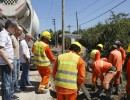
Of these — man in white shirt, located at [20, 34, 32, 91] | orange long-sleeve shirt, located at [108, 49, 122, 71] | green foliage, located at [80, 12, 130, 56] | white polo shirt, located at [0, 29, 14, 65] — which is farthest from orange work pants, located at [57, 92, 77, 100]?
green foliage, located at [80, 12, 130, 56]

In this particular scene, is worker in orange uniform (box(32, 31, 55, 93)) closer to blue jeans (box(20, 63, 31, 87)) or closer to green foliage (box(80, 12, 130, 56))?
blue jeans (box(20, 63, 31, 87))

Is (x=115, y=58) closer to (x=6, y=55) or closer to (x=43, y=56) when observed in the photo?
(x=43, y=56)

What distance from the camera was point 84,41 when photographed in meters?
38.8

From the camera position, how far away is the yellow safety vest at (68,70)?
17.9ft

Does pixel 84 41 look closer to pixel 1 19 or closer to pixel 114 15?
pixel 114 15

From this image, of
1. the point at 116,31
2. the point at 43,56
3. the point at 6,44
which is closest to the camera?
the point at 6,44

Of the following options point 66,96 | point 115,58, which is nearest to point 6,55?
point 66,96

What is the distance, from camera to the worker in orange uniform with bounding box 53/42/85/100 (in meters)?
5.47

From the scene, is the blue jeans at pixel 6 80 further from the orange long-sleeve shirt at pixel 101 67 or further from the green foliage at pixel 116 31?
the green foliage at pixel 116 31

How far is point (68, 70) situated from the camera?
18.0ft

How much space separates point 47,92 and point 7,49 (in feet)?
9.30

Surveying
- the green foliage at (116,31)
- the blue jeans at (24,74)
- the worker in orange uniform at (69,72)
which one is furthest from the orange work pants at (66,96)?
the green foliage at (116,31)

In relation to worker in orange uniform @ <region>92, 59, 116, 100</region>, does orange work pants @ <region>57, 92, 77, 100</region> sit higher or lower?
lower

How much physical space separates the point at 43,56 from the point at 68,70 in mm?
2723
